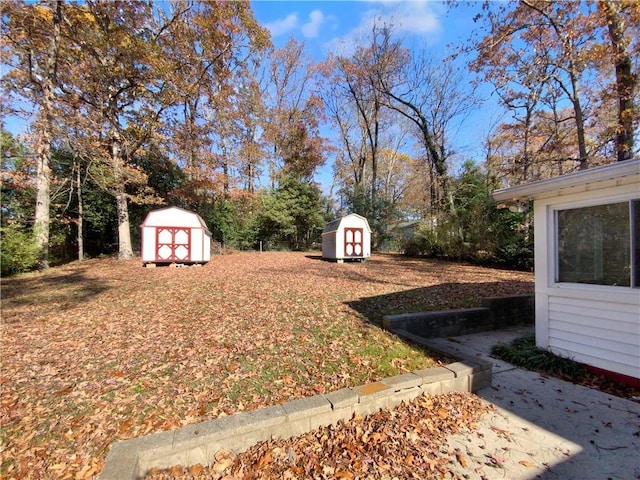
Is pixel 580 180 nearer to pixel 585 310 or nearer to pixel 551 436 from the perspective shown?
pixel 585 310

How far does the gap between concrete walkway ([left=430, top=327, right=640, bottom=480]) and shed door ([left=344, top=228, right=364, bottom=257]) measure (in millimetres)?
10312

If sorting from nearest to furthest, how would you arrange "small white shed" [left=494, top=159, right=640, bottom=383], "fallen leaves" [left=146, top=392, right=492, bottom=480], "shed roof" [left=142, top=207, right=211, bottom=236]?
1. "fallen leaves" [left=146, top=392, right=492, bottom=480]
2. "small white shed" [left=494, top=159, right=640, bottom=383]
3. "shed roof" [left=142, top=207, right=211, bottom=236]

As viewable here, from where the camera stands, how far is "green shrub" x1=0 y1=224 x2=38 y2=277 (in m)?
9.56

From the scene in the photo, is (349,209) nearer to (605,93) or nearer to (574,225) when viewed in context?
(605,93)

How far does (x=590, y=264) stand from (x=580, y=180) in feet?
3.57

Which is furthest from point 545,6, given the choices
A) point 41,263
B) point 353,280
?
point 41,263

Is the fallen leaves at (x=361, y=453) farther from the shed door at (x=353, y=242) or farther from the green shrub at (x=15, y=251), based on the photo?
the green shrub at (x=15, y=251)

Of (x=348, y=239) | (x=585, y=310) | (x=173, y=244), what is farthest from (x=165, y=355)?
(x=348, y=239)

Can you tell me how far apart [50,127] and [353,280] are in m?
11.1

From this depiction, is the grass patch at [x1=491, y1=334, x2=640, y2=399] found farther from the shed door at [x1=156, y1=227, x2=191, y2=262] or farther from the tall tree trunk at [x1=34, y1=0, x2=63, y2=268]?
the tall tree trunk at [x1=34, y1=0, x2=63, y2=268]

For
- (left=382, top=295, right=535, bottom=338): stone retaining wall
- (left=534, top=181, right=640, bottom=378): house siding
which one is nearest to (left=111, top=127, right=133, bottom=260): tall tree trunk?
(left=382, top=295, right=535, bottom=338): stone retaining wall

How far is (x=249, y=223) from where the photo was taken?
20797mm

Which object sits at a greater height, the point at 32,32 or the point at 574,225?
the point at 32,32

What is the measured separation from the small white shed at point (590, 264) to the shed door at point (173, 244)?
1102cm
